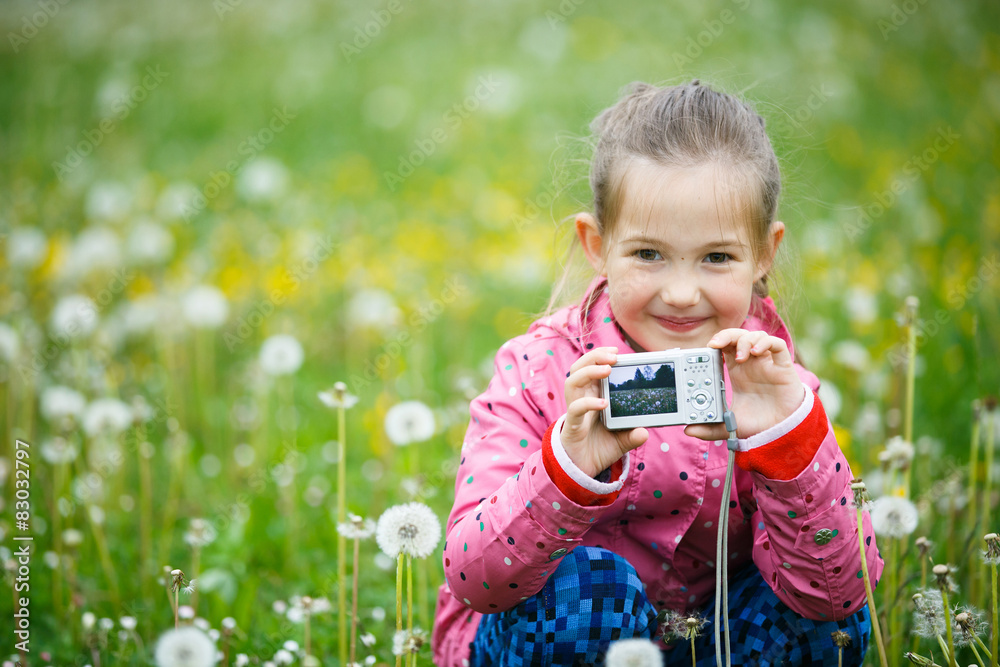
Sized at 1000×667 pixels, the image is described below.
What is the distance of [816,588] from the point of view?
1308mm

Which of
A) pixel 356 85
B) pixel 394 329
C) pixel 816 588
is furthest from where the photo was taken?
pixel 356 85

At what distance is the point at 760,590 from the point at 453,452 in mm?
1223

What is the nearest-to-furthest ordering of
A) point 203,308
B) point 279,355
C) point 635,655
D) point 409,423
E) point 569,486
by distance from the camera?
point 635,655
point 569,486
point 409,423
point 279,355
point 203,308

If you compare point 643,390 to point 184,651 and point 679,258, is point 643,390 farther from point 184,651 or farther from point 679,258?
point 184,651

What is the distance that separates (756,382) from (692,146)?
1.32 ft

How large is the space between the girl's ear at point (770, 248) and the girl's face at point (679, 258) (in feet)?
0.21

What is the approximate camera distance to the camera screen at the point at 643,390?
4.00ft

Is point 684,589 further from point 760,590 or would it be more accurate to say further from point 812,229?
point 812,229

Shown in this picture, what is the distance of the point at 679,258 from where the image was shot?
4.41ft

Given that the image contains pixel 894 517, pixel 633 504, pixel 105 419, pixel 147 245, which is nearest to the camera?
pixel 633 504

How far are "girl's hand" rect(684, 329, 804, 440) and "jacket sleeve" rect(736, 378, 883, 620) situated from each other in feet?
0.10

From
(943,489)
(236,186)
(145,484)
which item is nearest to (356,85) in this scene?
(236,186)

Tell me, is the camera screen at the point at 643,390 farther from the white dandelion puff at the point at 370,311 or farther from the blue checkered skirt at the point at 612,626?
the white dandelion puff at the point at 370,311

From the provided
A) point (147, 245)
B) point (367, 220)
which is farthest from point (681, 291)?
point (367, 220)
